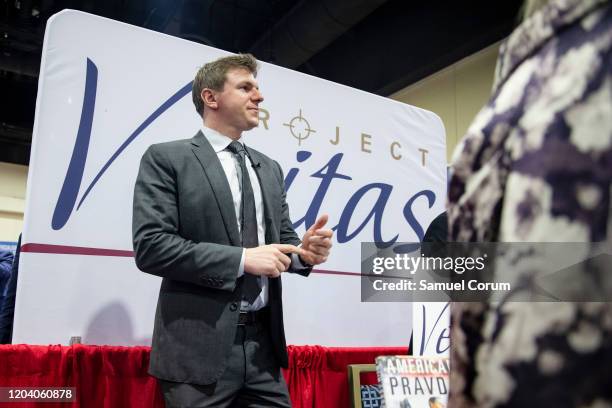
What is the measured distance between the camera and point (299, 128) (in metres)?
2.83

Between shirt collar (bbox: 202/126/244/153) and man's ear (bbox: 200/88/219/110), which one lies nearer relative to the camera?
shirt collar (bbox: 202/126/244/153)

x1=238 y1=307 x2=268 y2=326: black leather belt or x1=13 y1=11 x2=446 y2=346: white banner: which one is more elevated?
x1=13 y1=11 x2=446 y2=346: white banner

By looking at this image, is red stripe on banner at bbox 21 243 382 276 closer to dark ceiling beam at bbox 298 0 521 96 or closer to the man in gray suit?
the man in gray suit

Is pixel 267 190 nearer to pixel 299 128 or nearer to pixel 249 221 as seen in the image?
pixel 249 221

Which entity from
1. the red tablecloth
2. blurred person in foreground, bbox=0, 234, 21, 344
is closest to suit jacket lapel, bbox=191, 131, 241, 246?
the red tablecloth

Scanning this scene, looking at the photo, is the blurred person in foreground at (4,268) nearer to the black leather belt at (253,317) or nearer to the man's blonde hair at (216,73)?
the man's blonde hair at (216,73)

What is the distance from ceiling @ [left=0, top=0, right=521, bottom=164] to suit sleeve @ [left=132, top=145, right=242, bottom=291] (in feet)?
12.0

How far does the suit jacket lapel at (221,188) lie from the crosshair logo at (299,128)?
122 cm

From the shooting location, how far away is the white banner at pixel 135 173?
6.86 ft

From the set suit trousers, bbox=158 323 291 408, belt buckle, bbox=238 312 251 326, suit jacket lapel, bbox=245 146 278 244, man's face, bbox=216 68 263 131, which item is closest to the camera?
suit trousers, bbox=158 323 291 408

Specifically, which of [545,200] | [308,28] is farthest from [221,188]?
[308,28]

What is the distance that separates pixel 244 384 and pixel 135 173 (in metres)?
1.23

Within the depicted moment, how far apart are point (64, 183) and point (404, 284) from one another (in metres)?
1.72

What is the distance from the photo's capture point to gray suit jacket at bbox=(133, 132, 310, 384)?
1.38 metres
